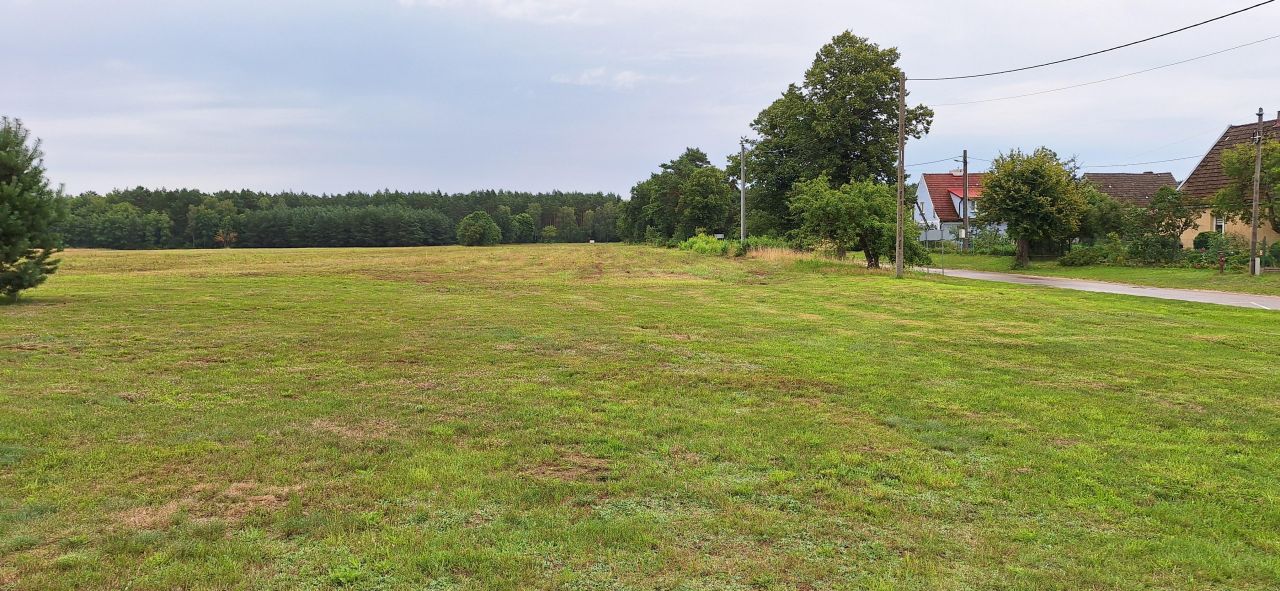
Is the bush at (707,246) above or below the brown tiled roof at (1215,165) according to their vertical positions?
below

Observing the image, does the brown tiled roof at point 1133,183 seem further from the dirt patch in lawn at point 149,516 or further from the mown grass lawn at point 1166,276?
the dirt patch in lawn at point 149,516

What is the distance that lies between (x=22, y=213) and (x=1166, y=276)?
118 ft

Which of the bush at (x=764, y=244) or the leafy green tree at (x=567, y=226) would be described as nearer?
the bush at (x=764, y=244)

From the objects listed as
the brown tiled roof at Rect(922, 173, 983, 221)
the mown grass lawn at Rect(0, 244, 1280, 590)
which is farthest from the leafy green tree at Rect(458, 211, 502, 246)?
the mown grass lawn at Rect(0, 244, 1280, 590)

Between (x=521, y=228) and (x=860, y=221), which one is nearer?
(x=860, y=221)

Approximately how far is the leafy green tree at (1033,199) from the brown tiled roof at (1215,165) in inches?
296

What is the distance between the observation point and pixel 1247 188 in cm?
3228

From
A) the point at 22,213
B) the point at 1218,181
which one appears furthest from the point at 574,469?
the point at 1218,181

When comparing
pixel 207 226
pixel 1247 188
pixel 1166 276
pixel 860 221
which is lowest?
pixel 1166 276

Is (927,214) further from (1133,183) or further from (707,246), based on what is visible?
(707,246)

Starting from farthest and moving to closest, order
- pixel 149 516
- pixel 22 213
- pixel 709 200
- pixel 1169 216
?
1. pixel 709 200
2. pixel 1169 216
3. pixel 22 213
4. pixel 149 516

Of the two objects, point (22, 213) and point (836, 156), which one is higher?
point (836, 156)

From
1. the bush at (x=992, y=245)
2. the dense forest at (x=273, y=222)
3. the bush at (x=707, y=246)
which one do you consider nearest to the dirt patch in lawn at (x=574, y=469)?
the bush at (x=707, y=246)

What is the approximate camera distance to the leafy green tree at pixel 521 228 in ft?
434
